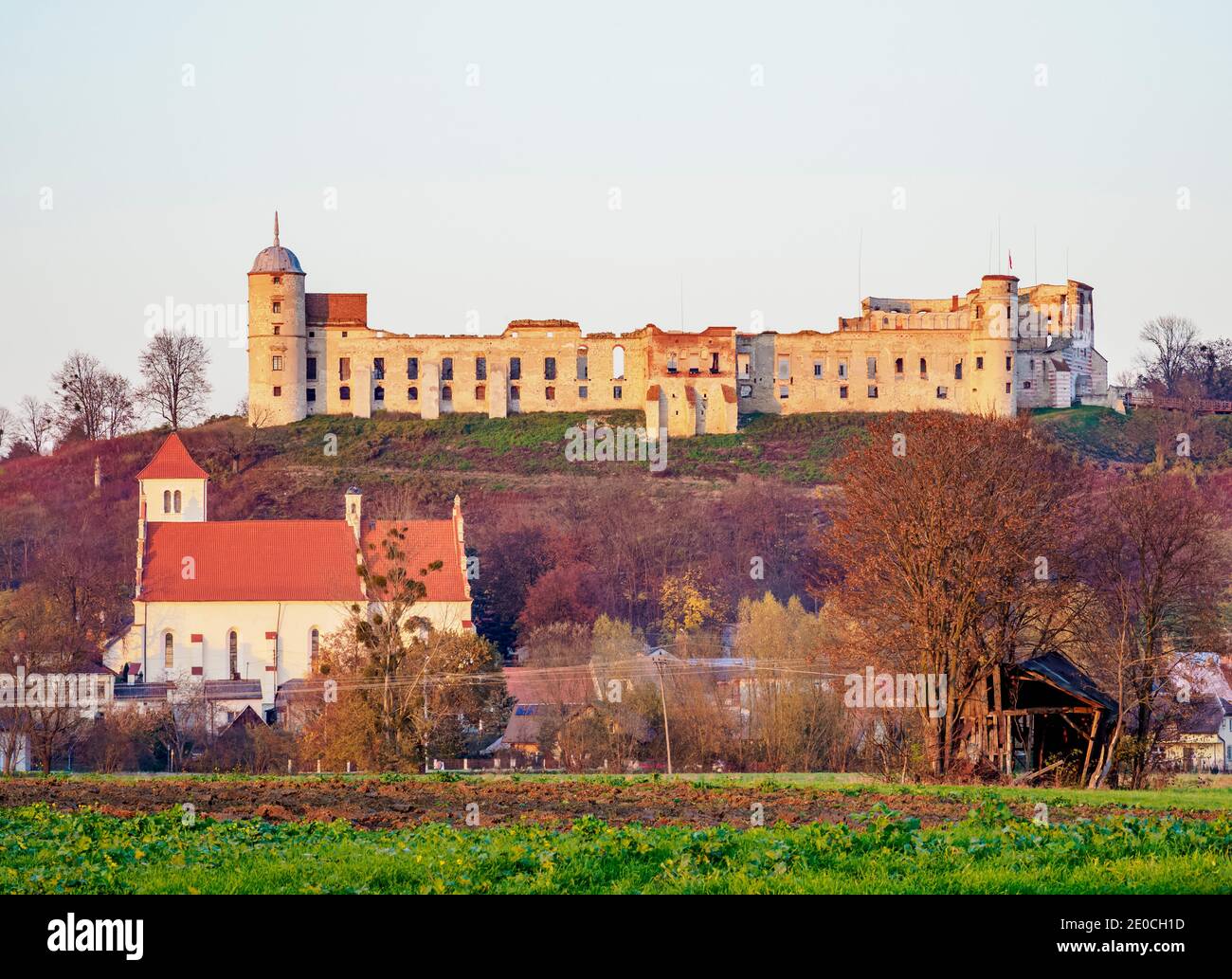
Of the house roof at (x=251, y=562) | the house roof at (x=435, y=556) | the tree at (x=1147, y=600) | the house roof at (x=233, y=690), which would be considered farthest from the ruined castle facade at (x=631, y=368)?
the tree at (x=1147, y=600)

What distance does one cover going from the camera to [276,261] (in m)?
99.7

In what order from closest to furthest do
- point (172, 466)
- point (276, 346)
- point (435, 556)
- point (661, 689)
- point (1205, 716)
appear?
1. point (661, 689)
2. point (1205, 716)
3. point (435, 556)
4. point (172, 466)
5. point (276, 346)

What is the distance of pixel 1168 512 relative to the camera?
35.2m

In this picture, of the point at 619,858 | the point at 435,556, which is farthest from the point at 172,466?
the point at 619,858

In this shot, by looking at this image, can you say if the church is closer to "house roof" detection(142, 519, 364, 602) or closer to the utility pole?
"house roof" detection(142, 519, 364, 602)

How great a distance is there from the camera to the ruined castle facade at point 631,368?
322 ft

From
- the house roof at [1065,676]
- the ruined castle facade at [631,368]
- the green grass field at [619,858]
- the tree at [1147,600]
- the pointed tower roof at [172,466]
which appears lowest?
the green grass field at [619,858]

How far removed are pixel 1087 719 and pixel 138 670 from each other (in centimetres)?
4279

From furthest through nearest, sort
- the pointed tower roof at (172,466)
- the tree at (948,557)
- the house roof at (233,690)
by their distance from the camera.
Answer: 1. the pointed tower roof at (172,466)
2. the house roof at (233,690)
3. the tree at (948,557)

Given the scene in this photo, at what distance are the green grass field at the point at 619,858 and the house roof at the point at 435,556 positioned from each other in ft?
155

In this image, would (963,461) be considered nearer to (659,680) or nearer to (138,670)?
(659,680)

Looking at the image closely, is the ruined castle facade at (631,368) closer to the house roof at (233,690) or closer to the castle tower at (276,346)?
the castle tower at (276,346)

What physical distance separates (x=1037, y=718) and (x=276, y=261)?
246 feet

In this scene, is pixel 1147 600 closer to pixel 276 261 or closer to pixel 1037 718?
pixel 1037 718
